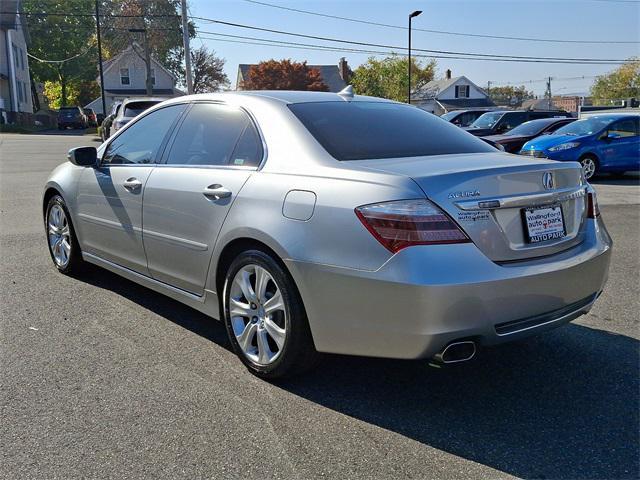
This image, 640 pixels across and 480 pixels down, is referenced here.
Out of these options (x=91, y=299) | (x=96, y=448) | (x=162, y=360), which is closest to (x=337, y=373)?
(x=162, y=360)

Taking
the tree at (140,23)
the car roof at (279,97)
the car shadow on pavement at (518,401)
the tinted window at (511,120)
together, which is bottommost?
the car shadow on pavement at (518,401)

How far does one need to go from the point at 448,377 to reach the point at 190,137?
2.32m

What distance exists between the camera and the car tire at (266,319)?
10.7 ft

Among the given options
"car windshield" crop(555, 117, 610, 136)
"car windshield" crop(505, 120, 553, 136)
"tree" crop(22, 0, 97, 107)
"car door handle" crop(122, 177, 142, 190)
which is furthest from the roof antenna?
"tree" crop(22, 0, 97, 107)

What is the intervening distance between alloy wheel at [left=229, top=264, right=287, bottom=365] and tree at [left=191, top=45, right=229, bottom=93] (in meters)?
60.4

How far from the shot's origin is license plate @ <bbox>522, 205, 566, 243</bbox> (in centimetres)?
311

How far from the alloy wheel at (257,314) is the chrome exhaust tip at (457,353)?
0.86 m

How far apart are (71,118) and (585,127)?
140ft

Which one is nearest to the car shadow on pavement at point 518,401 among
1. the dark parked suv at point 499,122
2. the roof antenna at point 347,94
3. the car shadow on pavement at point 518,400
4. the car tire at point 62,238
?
the car shadow on pavement at point 518,400

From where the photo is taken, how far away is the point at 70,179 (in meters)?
5.45

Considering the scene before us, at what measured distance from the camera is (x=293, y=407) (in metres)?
3.23

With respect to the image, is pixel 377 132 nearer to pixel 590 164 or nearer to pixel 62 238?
pixel 62 238

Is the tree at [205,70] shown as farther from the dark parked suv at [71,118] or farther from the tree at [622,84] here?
the tree at [622,84]

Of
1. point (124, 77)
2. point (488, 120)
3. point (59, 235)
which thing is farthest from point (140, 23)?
point (59, 235)
